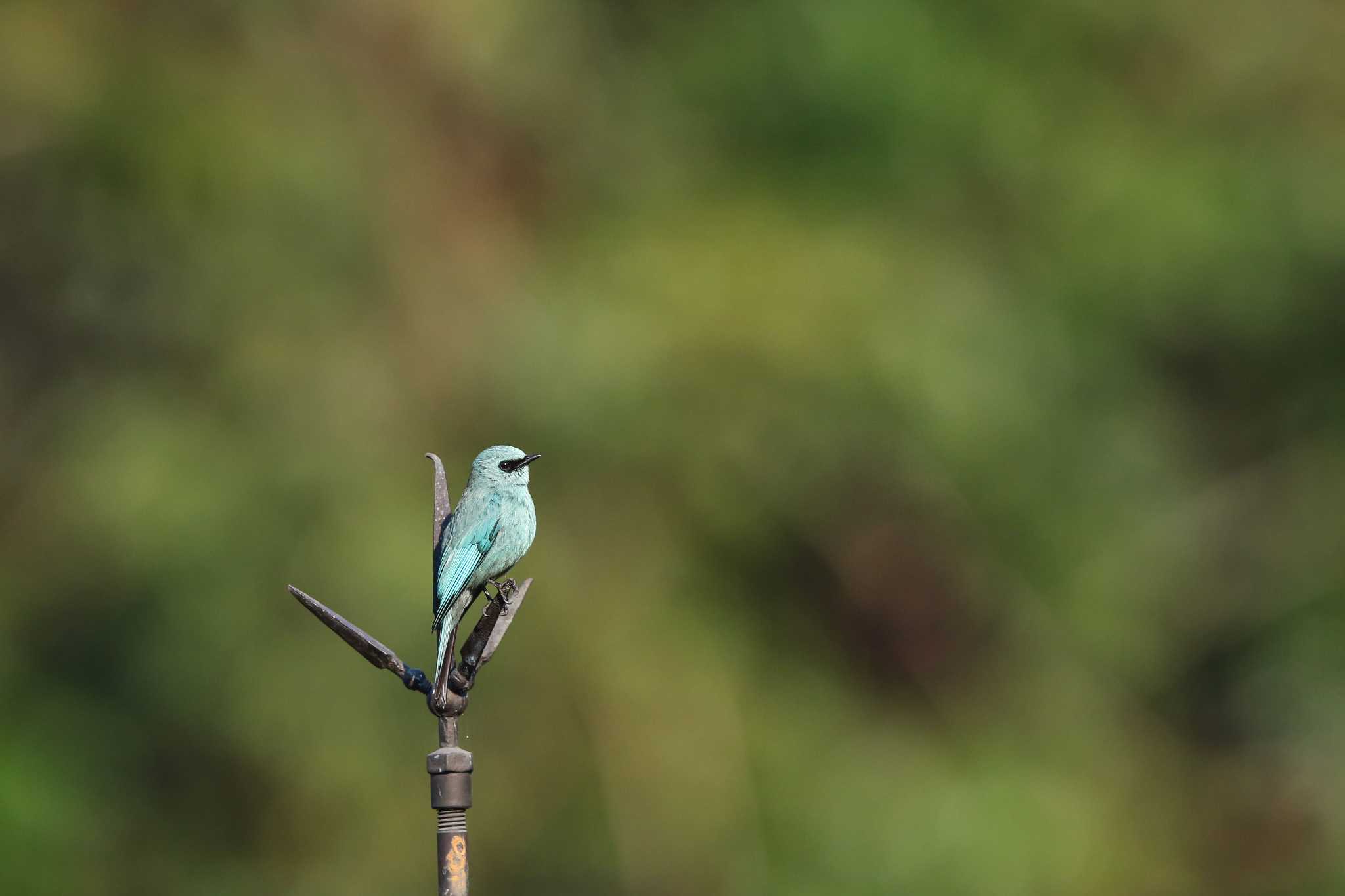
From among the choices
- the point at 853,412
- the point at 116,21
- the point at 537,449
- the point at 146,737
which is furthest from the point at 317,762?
the point at 116,21

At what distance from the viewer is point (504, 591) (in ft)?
10.8

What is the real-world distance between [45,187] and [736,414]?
408 cm

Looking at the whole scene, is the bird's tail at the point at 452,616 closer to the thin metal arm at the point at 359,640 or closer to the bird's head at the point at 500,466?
the thin metal arm at the point at 359,640

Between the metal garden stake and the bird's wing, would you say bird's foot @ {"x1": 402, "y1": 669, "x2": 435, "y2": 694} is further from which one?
the bird's wing

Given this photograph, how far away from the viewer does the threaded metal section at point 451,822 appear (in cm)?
283

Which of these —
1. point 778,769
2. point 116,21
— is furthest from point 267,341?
point 778,769

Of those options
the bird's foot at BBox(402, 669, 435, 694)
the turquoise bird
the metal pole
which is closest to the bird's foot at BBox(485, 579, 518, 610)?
the turquoise bird

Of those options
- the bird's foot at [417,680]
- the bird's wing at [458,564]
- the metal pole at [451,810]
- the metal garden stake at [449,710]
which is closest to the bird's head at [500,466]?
the bird's wing at [458,564]

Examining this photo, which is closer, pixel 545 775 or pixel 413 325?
pixel 545 775

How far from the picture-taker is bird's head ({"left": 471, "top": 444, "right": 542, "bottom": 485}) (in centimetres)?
336

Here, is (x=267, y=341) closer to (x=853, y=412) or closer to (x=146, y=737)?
(x=146, y=737)

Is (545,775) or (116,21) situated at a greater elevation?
(116,21)

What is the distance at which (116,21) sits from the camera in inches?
326

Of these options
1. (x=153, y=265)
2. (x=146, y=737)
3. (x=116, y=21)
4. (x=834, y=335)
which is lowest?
(x=146, y=737)
